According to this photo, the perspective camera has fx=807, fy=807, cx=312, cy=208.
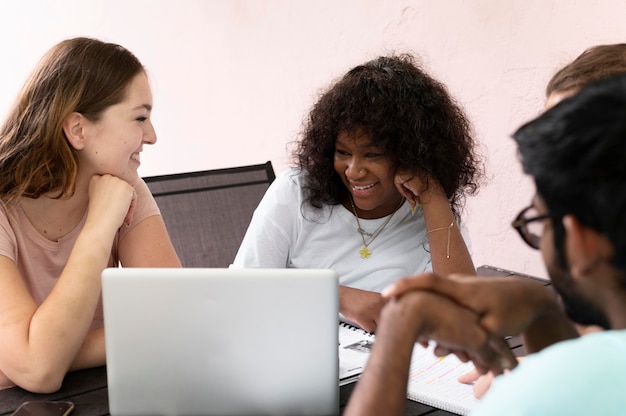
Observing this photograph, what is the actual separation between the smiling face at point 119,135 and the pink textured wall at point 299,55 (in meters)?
1.24

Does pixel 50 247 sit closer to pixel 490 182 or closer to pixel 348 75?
pixel 348 75

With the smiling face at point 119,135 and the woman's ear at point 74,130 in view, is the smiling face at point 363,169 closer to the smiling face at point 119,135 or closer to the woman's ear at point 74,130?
the smiling face at point 119,135

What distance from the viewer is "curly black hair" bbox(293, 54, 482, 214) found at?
1.94 metres

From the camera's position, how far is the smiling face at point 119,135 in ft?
5.66

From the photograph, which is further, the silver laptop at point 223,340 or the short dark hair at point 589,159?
the silver laptop at point 223,340

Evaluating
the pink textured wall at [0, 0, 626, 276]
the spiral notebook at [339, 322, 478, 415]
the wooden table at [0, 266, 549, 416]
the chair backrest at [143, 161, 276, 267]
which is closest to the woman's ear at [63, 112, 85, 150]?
the wooden table at [0, 266, 549, 416]

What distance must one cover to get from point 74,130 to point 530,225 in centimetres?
110

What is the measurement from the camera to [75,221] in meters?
1.78

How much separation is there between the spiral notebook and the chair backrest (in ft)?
2.69

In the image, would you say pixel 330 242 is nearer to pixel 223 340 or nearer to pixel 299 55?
pixel 223 340

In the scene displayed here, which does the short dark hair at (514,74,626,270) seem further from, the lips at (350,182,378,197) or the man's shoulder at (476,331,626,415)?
the lips at (350,182,378,197)

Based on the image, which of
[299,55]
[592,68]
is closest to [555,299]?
[592,68]

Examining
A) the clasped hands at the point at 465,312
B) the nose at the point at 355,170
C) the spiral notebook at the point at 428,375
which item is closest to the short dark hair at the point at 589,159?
the clasped hands at the point at 465,312

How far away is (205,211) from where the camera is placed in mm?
2385
